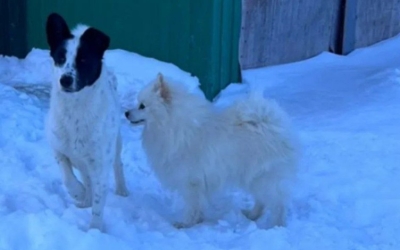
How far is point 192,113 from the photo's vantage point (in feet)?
17.6

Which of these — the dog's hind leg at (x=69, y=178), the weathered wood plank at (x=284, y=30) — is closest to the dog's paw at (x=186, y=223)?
the dog's hind leg at (x=69, y=178)

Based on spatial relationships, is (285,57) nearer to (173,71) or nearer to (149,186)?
(173,71)

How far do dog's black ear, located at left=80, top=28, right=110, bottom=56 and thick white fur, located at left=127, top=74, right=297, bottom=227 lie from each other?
2.09 feet

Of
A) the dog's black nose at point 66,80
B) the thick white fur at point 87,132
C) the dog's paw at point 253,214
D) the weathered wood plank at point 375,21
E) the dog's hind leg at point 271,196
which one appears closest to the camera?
the dog's black nose at point 66,80

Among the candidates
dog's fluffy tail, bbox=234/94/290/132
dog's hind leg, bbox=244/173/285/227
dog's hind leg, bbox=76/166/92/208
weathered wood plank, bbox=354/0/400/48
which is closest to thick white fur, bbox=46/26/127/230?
dog's hind leg, bbox=76/166/92/208

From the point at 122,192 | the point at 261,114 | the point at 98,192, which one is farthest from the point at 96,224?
the point at 261,114

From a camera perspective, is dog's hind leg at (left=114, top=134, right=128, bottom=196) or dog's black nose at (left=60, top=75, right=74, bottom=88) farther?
dog's hind leg at (left=114, top=134, right=128, bottom=196)

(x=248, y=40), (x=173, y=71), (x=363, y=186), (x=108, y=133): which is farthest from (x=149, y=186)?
(x=248, y=40)

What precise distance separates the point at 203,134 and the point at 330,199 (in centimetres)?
120

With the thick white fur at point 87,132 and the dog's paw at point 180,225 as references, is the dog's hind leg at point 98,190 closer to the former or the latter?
the thick white fur at point 87,132

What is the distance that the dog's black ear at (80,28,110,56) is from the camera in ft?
15.4

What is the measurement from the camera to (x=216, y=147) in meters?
5.31

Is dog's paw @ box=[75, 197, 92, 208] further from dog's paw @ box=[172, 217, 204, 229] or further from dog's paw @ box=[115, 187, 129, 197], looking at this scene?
dog's paw @ box=[172, 217, 204, 229]

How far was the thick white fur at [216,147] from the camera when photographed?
17.3 ft
